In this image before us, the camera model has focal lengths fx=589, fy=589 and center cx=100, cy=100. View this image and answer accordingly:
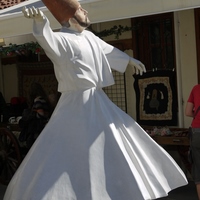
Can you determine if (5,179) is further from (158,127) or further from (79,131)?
(79,131)

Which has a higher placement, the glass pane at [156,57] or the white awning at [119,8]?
the white awning at [119,8]

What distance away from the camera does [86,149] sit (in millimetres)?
4102

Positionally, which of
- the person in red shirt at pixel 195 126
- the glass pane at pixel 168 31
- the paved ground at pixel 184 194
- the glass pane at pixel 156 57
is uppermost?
the glass pane at pixel 168 31

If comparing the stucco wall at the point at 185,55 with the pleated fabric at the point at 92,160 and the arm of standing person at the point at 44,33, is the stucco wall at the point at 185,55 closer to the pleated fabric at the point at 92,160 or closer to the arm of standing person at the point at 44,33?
the pleated fabric at the point at 92,160

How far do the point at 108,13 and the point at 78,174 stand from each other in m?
2.29

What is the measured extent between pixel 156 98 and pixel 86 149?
4.25 metres

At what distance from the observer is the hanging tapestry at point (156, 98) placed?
26.6 feet

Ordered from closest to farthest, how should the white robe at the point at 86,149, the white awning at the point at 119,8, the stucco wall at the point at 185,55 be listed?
the white robe at the point at 86,149 < the white awning at the point at 119,8 < the stucco wall at the point at 185,55

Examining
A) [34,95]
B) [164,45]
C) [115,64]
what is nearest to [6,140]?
[34,95]

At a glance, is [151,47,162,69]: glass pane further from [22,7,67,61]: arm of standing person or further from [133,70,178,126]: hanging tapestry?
Answer: [22,7,67,61]: arm of standing person

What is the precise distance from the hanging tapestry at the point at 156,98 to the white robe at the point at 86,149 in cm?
376

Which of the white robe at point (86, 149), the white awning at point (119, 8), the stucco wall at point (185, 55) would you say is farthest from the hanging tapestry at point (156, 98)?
the white robe at point (86, 149)

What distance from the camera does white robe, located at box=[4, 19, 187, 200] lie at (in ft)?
13.1

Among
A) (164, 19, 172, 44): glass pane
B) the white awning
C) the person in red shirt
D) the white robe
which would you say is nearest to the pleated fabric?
the white robe
